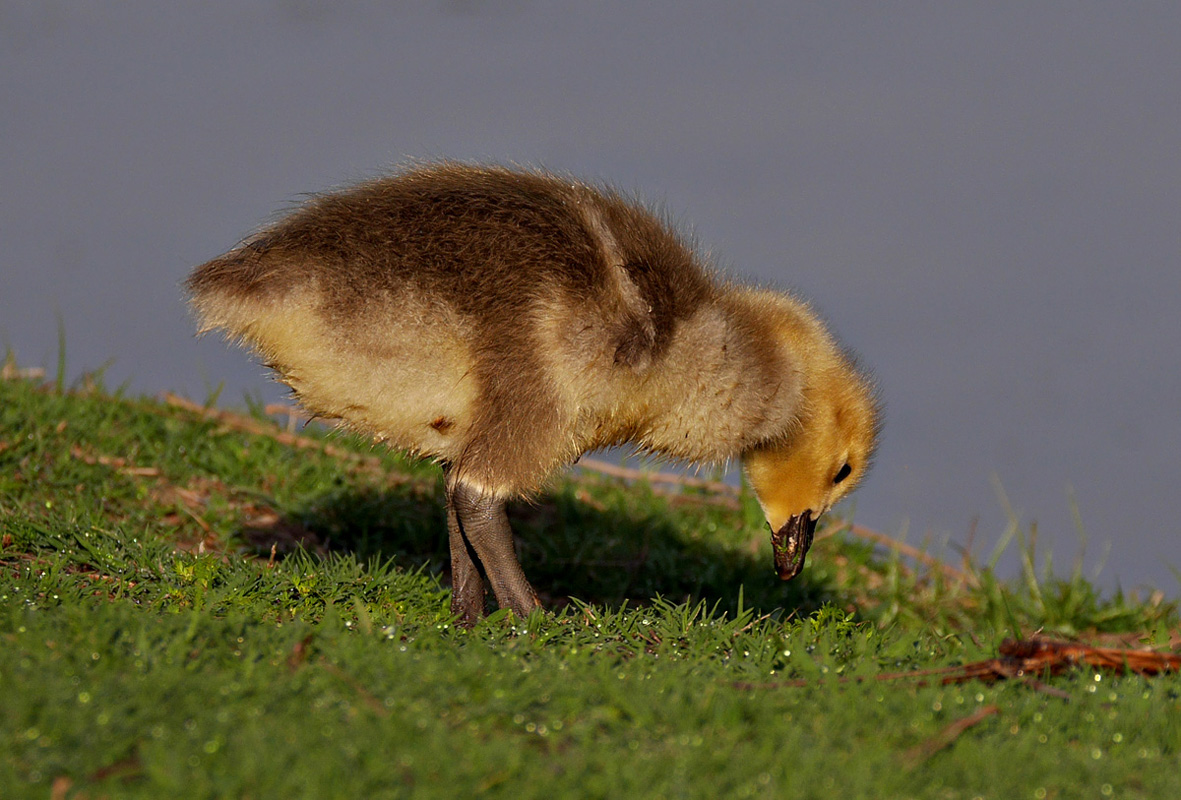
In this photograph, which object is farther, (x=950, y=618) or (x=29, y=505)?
(x=950, y=618)

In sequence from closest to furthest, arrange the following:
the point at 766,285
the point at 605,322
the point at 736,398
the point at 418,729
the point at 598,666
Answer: the point at 418,729 → the point at 598,666 → the point at 605,322 → the point at 736,398 → the point at 766,285

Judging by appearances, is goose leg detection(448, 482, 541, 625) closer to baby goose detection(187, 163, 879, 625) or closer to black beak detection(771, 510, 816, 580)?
baby goose detection(187, 163, 879, 625)

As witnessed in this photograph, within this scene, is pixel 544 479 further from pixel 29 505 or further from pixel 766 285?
pixel 29 505

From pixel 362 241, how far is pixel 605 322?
0.92m

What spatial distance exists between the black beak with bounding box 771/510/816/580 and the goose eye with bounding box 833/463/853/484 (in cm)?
20

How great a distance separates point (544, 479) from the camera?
4.33 meters

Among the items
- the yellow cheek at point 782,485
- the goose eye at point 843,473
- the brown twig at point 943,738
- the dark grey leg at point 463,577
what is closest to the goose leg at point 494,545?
the dark grey leg at point 463,577

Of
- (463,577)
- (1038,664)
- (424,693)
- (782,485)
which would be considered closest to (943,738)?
(1038,664)

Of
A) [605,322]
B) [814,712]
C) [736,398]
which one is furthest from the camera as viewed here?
[736,398]

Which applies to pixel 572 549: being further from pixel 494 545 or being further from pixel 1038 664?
pixel 1038 664

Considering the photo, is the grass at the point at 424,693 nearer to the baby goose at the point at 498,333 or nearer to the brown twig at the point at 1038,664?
the brown twig at the point at 1038,664

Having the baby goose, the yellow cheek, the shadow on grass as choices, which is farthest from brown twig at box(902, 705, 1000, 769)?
the shadow on grass

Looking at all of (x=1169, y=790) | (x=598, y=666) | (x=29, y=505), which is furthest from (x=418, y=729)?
(x=29, y=505)

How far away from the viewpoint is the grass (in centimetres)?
246
